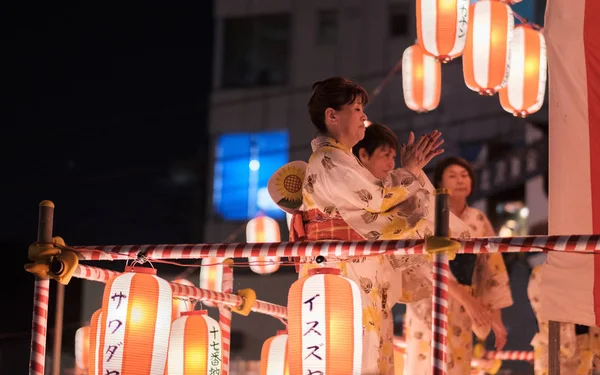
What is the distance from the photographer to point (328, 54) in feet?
63.2

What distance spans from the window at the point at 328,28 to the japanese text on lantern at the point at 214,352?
587 inches

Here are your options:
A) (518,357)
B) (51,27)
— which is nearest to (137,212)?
(51,27)

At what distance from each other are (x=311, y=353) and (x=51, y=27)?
1283 centimetres

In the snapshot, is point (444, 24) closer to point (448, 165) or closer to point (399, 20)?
point (448, 165)

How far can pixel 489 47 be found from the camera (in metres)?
7.82

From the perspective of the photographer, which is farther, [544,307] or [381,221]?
Answer: [544,307]

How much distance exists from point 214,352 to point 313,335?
149 cm

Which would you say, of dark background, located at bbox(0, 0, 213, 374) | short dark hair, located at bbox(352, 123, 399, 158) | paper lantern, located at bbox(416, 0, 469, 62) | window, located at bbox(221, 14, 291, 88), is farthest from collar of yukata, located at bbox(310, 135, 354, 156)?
window, located at bbox(221, 14, 291, 88)

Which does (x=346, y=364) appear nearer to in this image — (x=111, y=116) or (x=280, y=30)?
(x=111, y=116)

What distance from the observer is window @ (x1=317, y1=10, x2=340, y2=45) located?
19.3 metres

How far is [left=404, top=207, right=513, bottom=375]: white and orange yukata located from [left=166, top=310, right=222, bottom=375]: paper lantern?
1.64 meters

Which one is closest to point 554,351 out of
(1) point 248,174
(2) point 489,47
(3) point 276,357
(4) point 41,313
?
(3) point 276,357

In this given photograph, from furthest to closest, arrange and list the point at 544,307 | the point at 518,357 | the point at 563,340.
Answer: the point at 518,357 → the point at 563,340 → the point at 544,307

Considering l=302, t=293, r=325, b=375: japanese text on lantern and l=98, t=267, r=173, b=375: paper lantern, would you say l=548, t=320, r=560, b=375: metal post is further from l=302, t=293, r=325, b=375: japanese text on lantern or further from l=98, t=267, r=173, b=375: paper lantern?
l=98, t=267, r=173, b=375: paper lantern
